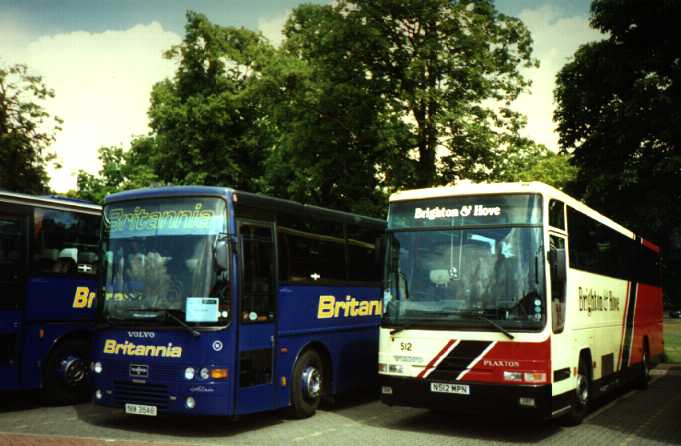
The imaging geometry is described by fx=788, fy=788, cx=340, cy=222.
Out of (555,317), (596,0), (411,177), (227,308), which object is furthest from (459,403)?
(596,0)

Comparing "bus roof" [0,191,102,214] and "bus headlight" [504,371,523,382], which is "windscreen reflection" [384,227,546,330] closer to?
"bus headlight" [504,371,523,382]

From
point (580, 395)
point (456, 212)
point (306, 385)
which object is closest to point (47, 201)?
point (306, 385)

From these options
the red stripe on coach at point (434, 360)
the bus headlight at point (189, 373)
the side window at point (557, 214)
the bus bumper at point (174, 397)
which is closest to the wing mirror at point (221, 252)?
the bus headlight at point (189, 373)

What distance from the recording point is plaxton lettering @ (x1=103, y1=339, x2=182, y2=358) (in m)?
10.6

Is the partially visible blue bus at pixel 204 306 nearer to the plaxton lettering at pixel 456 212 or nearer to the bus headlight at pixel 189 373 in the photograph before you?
the bus headlight at pixel 189 373

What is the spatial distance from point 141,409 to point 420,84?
690 inches

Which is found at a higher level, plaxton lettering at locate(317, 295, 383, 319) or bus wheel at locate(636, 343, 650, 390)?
plaxton lettering at locate(317, 295, 383, 319)

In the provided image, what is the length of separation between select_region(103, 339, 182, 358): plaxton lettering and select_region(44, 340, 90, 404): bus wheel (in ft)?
8.77

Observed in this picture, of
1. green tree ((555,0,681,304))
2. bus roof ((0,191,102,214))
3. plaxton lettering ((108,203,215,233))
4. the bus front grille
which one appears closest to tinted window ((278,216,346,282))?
plaxton lettering ((108,203,215,233))

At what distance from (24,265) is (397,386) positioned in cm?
632

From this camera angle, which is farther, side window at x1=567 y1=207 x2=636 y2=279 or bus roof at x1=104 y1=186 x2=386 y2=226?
side window at x1=567 y1=207 x2=636 y2=279

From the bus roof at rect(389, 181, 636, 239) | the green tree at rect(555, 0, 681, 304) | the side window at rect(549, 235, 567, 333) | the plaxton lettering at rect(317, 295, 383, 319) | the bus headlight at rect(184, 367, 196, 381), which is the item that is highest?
the green tree at rect(555, 0, 681, 304)

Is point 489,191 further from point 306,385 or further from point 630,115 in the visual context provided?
point 630,115

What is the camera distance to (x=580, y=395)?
12.1 metres
